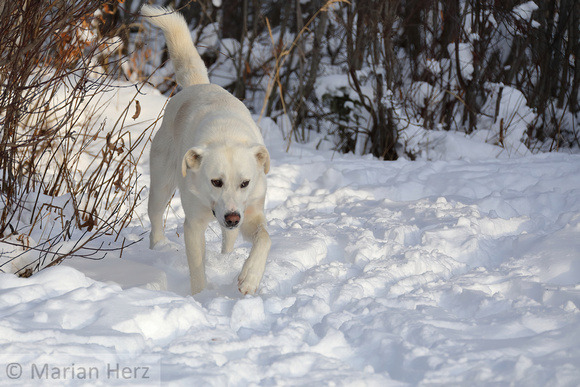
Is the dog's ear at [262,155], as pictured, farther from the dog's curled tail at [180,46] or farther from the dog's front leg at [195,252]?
the dog's curled tail at [180,46]

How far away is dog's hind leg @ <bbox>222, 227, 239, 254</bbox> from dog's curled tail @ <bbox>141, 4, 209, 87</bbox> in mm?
1155

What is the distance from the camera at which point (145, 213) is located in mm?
4855

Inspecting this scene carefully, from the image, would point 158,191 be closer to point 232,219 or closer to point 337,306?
point 232,219

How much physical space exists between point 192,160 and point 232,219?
1.41ft

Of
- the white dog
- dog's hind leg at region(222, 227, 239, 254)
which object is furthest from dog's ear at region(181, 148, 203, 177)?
dog's hind leg at region(222, 227, 239, 254)

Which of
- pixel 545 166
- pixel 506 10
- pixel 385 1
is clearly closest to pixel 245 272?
pixel 545 166

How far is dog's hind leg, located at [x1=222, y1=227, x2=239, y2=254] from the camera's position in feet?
12.5

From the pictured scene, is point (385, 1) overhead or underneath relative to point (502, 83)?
overhead

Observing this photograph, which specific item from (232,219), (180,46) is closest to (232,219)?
(232,219)

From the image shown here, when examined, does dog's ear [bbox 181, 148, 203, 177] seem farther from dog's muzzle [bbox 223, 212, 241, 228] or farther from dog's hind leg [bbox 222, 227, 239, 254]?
dog's hind leg [bbox 222, 227, 239, 254]

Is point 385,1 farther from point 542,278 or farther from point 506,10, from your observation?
point 542,278

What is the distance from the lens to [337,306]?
2.91 m

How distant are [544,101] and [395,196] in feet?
12.5

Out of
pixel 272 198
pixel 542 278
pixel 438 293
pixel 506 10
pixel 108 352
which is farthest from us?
pixel 506 10
